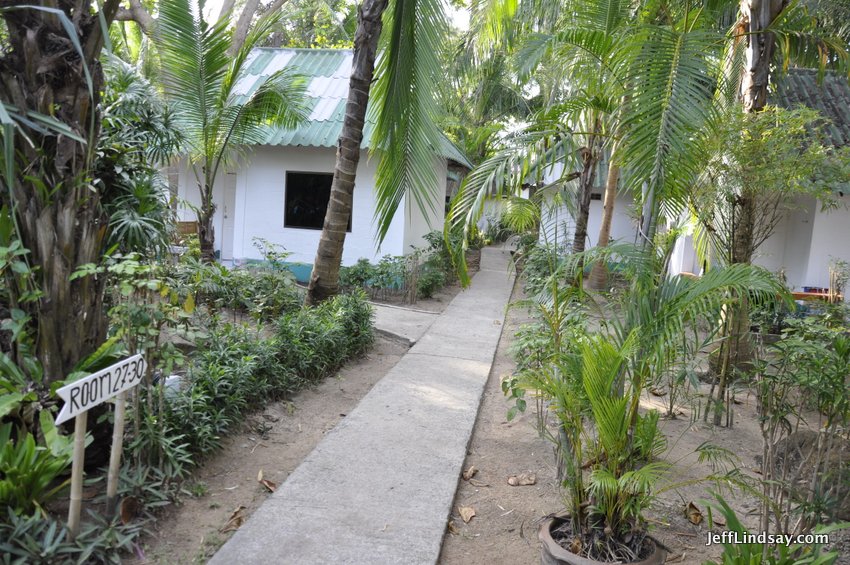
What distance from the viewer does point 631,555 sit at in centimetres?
319

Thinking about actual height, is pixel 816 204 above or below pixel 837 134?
below

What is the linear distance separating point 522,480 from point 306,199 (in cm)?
949

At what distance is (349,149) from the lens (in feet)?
24.7

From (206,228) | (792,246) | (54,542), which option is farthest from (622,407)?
(792,246)

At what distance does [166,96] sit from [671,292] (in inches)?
299

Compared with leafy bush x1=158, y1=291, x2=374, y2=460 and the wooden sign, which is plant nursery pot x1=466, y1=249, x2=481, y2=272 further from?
the wooden sign

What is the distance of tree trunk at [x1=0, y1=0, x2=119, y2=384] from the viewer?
335cm

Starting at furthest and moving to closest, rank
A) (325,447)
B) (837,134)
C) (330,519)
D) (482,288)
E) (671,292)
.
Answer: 1. (482,288)
2. (837,134)
3. (325,447)
4. (330,519)
5. (671,292)

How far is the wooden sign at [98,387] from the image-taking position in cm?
277

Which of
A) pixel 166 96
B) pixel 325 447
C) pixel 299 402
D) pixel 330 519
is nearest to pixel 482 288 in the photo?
pixel 166 96

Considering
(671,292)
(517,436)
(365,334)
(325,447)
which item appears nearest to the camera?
(671,292)

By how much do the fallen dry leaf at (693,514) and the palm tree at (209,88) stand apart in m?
6.83

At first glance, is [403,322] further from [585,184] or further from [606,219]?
[606,219]

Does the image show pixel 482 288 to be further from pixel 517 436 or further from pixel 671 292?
pixel 671 292
